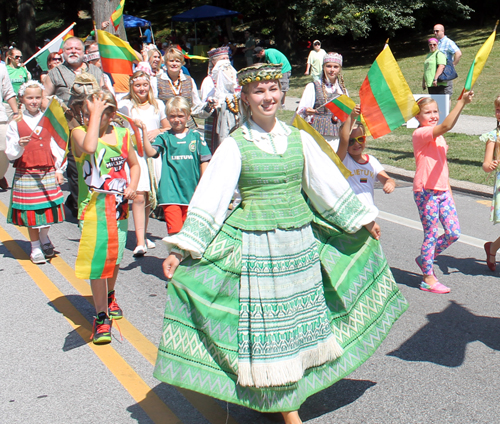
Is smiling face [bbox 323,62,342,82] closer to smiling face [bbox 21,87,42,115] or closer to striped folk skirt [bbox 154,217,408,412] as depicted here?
smiling face [bbox 21,87,42,115]

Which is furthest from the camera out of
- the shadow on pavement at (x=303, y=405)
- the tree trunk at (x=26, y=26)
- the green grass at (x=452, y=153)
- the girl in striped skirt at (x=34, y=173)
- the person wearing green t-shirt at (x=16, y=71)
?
Answer: the tree trunk at (x=26, y=26)

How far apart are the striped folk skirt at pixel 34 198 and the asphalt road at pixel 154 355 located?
49cm

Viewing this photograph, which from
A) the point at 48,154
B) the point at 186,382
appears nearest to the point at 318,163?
the point at 186,382

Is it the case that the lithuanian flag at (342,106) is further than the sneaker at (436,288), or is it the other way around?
the sneaker at (436,288)

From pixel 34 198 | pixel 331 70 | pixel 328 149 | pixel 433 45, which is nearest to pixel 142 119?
pixel 34 198

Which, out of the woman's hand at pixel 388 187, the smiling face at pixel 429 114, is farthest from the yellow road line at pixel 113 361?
the smiling face at pixel 429 114

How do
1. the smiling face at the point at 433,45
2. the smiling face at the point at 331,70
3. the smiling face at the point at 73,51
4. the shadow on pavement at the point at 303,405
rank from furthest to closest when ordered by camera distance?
the smiling face at the point at 433,45 < the smiling face at the point at 73,51 < the smiling face at the point at 331,70 < the shadow on pavement at the point at 303,405

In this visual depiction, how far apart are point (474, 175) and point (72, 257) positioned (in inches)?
245

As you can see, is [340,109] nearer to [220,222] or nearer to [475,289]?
[220,222]

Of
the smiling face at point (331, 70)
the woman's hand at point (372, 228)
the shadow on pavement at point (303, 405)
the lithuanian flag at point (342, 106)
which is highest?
the lithuanian flag at point (342, 106)

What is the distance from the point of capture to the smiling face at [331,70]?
23.7 ft

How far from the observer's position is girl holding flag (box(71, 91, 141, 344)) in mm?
4547

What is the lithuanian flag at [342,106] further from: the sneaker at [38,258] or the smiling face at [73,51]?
the smiling face at [73,51]

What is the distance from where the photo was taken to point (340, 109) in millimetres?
4598
